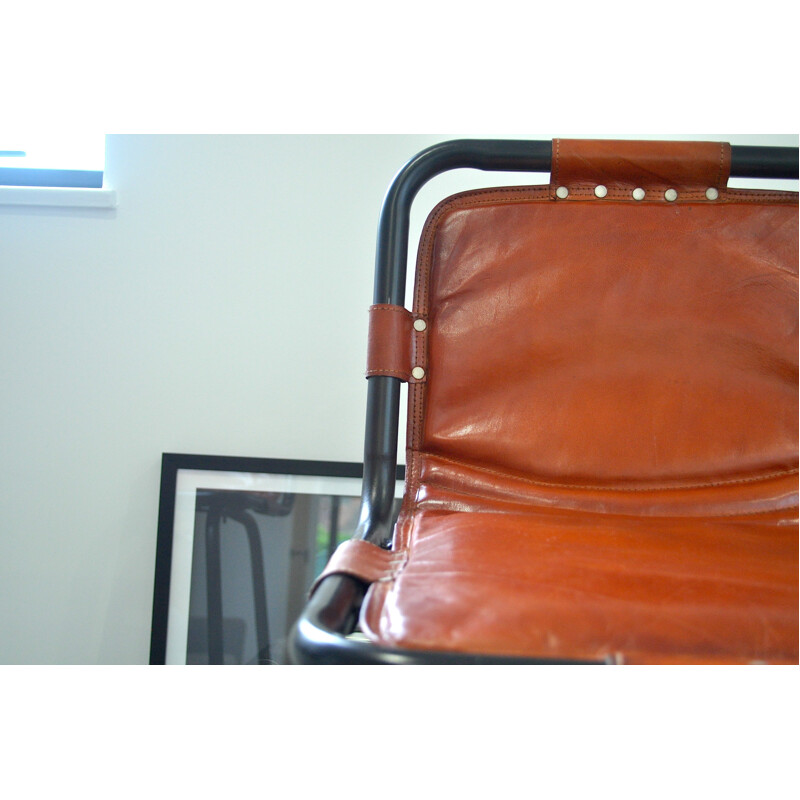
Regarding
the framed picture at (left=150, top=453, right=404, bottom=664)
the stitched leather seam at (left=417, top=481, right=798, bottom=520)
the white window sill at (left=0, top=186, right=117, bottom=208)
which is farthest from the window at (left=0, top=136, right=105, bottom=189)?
the stitched leather seam at (left=417, top=481, right=798, bottom=520)

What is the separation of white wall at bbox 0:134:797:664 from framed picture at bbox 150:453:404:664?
4 centimetres

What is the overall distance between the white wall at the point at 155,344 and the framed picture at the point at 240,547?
0.04 metres

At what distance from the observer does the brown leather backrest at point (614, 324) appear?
21.8 inches

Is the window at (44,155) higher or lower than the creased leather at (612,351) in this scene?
higher

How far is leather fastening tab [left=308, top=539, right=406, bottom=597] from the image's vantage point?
1.30 feet

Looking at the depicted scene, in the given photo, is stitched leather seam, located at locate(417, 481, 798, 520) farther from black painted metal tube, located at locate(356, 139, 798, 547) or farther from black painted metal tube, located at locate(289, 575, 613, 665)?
black painted metal tube, located at locate(289, 575, 613, 665)

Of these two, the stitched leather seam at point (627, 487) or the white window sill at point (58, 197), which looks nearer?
the stitched leather seam at point (627, 487)

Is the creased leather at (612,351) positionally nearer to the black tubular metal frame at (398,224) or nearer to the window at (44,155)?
the black tubular metal frame at (398,224)

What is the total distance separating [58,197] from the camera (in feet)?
3.72

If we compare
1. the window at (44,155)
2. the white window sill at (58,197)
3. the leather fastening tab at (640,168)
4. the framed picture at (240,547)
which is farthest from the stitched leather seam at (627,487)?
the window at (44,155)

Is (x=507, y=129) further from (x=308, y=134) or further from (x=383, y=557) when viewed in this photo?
(x=383, y=557)

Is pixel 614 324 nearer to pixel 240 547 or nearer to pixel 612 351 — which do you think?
pixel 612 351

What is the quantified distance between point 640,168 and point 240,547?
798mm
